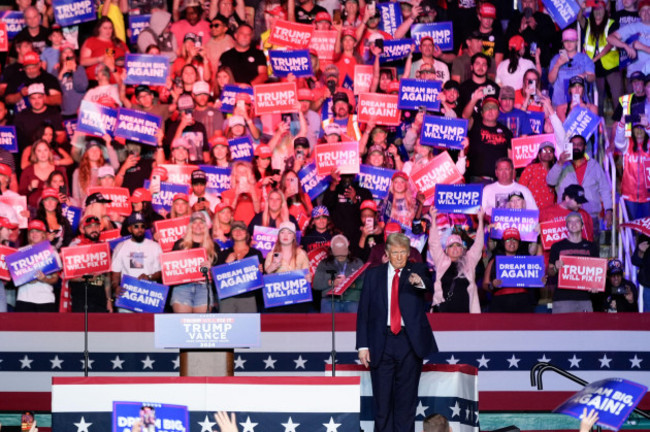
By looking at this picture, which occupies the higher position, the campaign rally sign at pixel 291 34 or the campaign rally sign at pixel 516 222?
the campaign rally sign at pixel 291 34

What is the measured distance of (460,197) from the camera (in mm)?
13797

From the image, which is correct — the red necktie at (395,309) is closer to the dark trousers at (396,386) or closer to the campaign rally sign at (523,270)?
the dark trousers at (396,386)

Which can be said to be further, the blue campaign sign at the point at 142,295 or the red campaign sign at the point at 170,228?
the red campaign sign at the point at 170,228

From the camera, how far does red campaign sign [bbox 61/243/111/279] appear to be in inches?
511

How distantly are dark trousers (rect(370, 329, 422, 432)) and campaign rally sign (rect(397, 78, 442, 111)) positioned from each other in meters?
6.14

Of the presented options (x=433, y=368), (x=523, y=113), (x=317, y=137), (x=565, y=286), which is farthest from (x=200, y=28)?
(x=433, y=368)

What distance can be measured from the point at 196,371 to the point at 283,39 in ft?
25.9

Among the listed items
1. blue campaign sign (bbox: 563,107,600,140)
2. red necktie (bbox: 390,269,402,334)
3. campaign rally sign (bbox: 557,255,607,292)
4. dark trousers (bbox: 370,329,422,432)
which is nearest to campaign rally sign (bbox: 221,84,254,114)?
blue campaign sign (bbox: 563,107,600,140)

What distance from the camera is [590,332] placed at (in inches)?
486

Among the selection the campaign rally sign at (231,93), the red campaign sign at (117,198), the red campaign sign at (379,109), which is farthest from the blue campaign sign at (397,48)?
the red campaign sign at (117,198)

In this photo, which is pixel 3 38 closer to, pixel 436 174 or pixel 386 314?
pixel 436 174

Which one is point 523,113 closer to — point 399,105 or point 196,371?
point 399,105

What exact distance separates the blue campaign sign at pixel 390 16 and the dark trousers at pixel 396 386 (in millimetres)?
8081

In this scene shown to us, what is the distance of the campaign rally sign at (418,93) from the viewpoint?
15.2m
